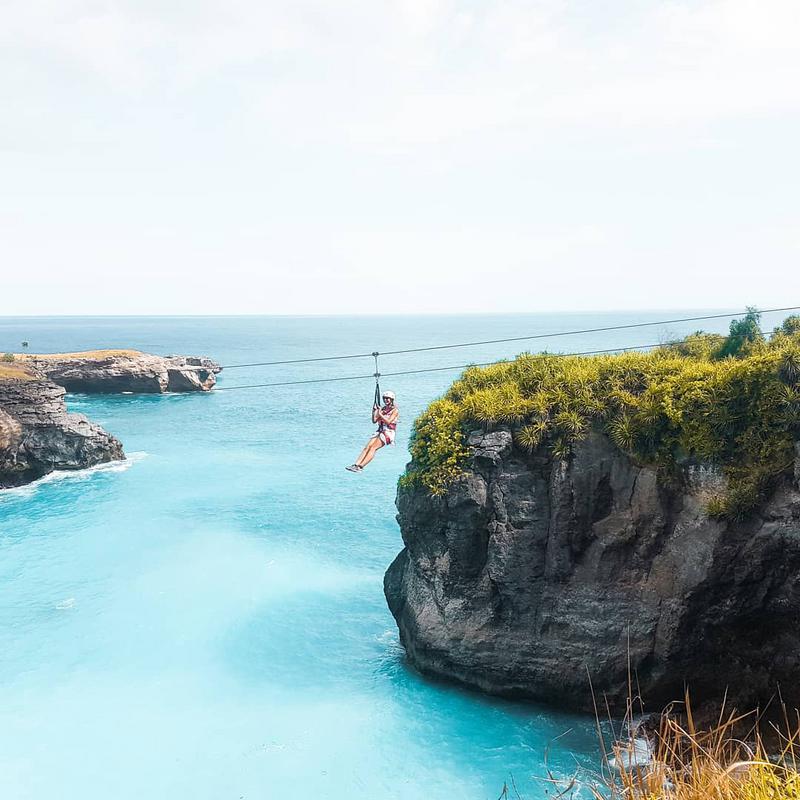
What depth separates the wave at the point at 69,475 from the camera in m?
39.5

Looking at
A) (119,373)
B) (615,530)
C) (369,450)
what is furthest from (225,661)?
(119,373)

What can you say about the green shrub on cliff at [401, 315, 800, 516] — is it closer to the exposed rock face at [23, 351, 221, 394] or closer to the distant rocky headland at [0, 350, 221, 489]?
the distant rocky headland at [0, 350, 221, 489]

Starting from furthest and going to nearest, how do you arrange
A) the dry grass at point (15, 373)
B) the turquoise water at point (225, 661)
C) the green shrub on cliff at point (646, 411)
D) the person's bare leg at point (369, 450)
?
the dry grass at point (15, 373) → the person's bare leg at point (369, 450) → the turquoise water at point (225, 661) → the green shrub on cliff at point (646, 411)

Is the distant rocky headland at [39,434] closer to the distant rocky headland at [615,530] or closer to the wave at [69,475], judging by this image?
the wave at [69,475]

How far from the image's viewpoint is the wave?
3953 centimetres

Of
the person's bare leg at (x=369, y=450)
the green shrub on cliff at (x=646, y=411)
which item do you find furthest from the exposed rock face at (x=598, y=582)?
the person's bare leg at (x=369, y=450)

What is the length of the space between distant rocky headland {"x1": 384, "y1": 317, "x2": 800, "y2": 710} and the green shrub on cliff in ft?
0.13

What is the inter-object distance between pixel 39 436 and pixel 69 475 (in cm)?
306

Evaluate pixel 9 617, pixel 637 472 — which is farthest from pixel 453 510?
pixel 9 617

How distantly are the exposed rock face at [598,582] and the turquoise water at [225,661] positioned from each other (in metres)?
1.53

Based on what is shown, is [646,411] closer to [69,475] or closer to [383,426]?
[383,426]

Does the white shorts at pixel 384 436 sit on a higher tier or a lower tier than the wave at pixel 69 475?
higher

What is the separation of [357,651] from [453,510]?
6.48 m

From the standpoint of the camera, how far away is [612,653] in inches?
643
